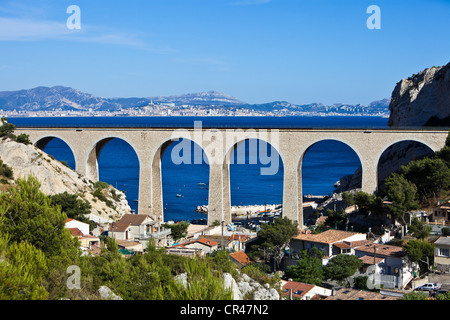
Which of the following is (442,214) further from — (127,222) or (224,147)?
(127,222)

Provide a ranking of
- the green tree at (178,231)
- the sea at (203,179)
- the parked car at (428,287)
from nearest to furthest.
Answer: the parked car at (428,287), the green tree at (178,231), the sea at (203,179)

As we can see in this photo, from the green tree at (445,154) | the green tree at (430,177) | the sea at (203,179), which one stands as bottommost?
the sea at (203,179)

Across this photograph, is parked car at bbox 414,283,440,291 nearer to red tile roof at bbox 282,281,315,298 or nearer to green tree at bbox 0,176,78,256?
red tile roof at bbox 282,281,315,298

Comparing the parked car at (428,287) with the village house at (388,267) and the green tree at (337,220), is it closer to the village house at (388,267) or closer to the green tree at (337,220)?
the village house at (388,267)

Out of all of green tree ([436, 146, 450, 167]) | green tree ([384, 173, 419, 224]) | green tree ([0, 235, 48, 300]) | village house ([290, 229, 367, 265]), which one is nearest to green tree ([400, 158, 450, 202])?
green tree ([436, 146, 450, 167])

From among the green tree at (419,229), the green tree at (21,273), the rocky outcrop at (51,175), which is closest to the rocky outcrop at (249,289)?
the green tree at (21,273)

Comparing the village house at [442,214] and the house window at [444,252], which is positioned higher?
the village house at [442,214]

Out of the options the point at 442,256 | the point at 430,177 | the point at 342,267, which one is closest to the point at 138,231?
the point at 342,267

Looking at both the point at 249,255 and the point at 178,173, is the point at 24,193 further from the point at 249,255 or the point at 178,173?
the point at 178,173
